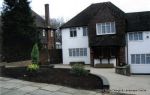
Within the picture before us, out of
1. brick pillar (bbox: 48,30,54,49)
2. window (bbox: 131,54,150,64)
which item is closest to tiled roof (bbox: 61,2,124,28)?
window (bbox: 131,54,150,64)

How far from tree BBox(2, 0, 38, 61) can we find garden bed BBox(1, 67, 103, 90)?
14980mm

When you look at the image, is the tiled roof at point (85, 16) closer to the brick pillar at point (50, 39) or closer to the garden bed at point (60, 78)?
the brick pillar at point (50, 39)

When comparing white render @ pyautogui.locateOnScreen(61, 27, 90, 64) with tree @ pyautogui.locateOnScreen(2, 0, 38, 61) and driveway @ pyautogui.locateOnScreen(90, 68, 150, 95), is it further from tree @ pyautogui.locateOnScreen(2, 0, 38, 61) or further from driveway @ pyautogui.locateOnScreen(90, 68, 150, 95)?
driveway @ pyautogui.locateOnScreen(90, 68, 150, 95)

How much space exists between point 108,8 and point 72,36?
744cm

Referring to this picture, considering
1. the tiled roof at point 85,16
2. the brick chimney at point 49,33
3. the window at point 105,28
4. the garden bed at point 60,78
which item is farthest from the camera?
the brick chimney at point 49,33

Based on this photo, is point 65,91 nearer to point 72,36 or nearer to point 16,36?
point 16,36

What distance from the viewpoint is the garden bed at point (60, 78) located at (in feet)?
51.2

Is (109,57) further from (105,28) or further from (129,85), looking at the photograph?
(129,85)

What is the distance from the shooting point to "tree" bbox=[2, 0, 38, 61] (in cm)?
3375

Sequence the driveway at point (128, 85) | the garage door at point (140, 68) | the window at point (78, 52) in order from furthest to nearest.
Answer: the window at point (78, 52), the garage door at point (140, 68), the driveway at point (128, 85)

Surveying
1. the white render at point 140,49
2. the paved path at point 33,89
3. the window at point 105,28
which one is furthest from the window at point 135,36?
the paved path at point 33,89

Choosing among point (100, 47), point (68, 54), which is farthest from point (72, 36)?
point (100, 47)

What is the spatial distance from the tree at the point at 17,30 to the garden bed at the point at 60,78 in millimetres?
14980

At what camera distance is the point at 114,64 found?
38.5m
